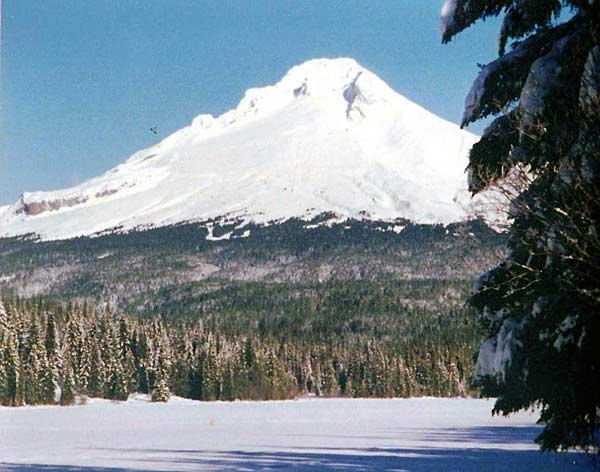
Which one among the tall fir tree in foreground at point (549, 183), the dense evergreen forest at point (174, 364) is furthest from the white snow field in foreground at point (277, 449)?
the dense evergreen forest at point (174, 364)

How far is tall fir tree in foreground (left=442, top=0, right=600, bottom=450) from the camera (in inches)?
441

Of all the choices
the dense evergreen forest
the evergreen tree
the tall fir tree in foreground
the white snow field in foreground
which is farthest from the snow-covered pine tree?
the tall fir tree in foreground

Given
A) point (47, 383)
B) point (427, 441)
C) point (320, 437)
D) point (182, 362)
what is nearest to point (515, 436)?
point (427, 441)

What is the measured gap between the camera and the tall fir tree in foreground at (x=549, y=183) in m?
11.2

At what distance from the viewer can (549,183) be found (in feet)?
42.5

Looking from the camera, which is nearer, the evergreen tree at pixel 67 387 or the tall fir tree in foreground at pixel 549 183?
the tall fir tree in foreground at pixel 549 183

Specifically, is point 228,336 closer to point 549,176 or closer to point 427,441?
point 427,441

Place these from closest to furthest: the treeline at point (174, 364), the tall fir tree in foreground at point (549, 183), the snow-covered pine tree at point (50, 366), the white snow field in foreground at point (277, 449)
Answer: the tall fir tree in foreground at point (549, 183), the white snow field in foreground at point (277, 449), the snow-covered pine tree at point (50, 366), the treeline at point (174, 364)

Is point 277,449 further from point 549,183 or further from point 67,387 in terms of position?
point 67,387

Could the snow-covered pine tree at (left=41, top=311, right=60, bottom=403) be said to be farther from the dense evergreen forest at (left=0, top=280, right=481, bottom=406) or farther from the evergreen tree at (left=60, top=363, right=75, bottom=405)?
the evergreen tree at (left=60, top=363, right=75, bottom=405)

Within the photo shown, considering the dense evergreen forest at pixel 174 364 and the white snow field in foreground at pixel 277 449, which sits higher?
the dense evergreen forest at pixel 174 364

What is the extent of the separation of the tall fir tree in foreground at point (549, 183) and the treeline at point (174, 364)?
3136 inches

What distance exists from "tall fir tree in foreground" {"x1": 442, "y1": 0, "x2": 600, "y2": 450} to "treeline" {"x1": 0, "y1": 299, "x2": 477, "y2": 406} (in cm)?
7964

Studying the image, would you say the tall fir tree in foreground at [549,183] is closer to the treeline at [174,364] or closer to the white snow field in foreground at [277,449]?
the white snow field in foreground at [277,449]
